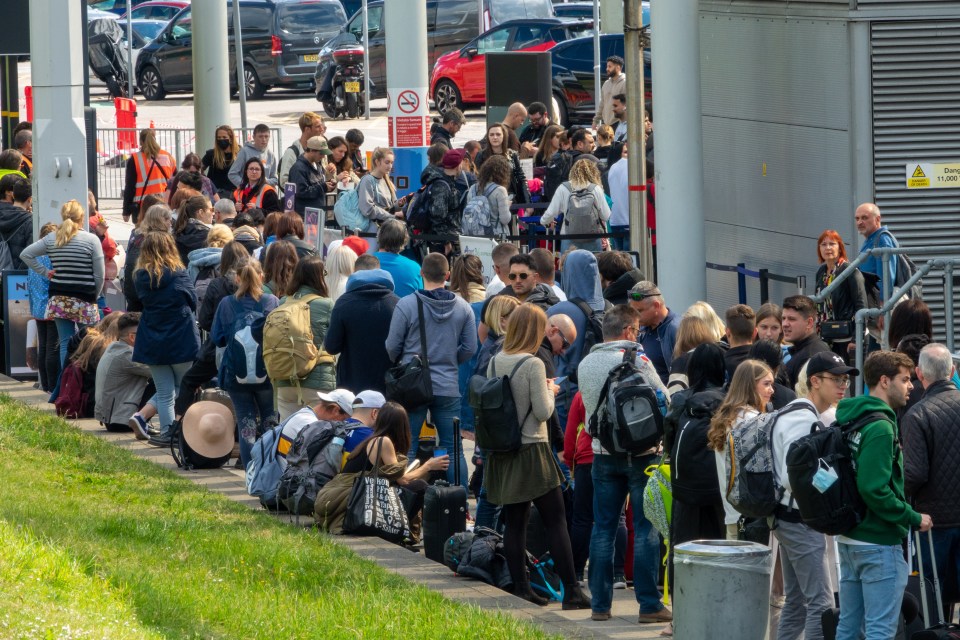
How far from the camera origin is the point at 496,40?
33.4 metres

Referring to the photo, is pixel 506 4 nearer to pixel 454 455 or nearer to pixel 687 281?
pixel 687 281

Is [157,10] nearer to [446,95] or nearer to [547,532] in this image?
[446,95]

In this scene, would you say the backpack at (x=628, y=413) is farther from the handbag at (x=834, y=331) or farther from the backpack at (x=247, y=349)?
the backpack at (x=247, y=349)

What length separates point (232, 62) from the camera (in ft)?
128

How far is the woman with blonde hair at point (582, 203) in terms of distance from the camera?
15.1m

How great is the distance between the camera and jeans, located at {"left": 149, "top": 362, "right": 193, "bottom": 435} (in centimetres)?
1320

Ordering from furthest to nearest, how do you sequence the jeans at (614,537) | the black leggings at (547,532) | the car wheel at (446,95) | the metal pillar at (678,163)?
the car wheel at (446,95)
the metal pillar at (678,163)
the black leggings at (547,532)
the jeans at (614,537)

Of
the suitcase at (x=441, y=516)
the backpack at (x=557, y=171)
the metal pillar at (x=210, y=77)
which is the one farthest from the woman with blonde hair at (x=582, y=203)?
the metal pillar at (x=210, y=77)

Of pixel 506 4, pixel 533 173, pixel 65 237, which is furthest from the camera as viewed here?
pixel 506 4

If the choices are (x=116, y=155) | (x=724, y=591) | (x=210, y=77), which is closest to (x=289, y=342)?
(x=724, y=591)

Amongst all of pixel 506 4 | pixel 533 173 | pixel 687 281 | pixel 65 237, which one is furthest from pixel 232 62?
pixel 687 281

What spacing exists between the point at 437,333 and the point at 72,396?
5.01 meters

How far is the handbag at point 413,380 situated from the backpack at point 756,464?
337cm

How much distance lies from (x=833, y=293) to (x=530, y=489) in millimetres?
3698
